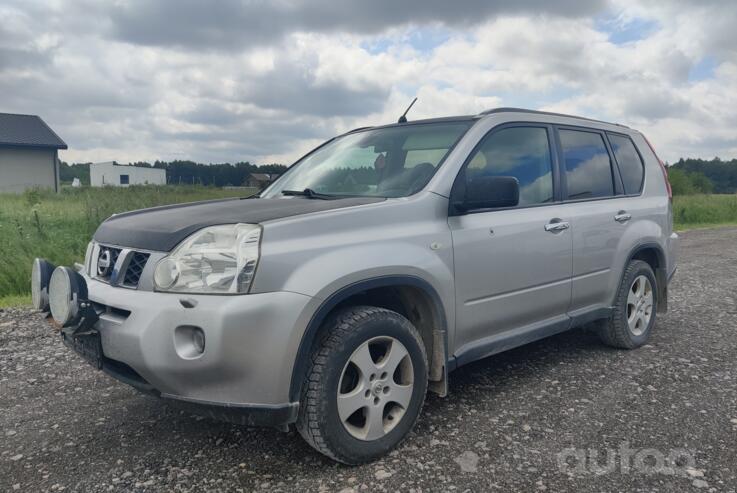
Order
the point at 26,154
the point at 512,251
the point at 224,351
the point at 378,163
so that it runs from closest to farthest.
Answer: the point at 224,351 → the point at 512,251 → the point at 378,163 → the point at 26,154

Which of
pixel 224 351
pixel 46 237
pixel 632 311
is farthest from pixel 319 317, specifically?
pixel 46 237

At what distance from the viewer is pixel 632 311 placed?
4777 mm

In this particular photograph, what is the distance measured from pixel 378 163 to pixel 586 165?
5.61 feet

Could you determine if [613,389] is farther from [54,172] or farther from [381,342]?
[54,172]

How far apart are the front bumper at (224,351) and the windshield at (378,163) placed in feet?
3.78

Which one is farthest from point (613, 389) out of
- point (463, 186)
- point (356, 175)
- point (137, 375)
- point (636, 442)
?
point (137, 375)

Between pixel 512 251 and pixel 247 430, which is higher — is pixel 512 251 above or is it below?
above

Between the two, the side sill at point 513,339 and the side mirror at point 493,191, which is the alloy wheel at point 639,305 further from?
the side mirror at point 493,191

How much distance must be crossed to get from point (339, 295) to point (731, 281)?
7241 mm

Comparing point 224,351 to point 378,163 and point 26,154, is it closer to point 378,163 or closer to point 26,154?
point 378,163

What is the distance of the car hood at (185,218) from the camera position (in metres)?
2.66

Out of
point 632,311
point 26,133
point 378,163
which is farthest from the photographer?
point 26,133

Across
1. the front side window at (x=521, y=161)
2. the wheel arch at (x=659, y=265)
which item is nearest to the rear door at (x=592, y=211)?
the front side window at (x=521, y=161)

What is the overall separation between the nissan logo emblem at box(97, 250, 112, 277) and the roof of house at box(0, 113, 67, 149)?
34354 millimetres
